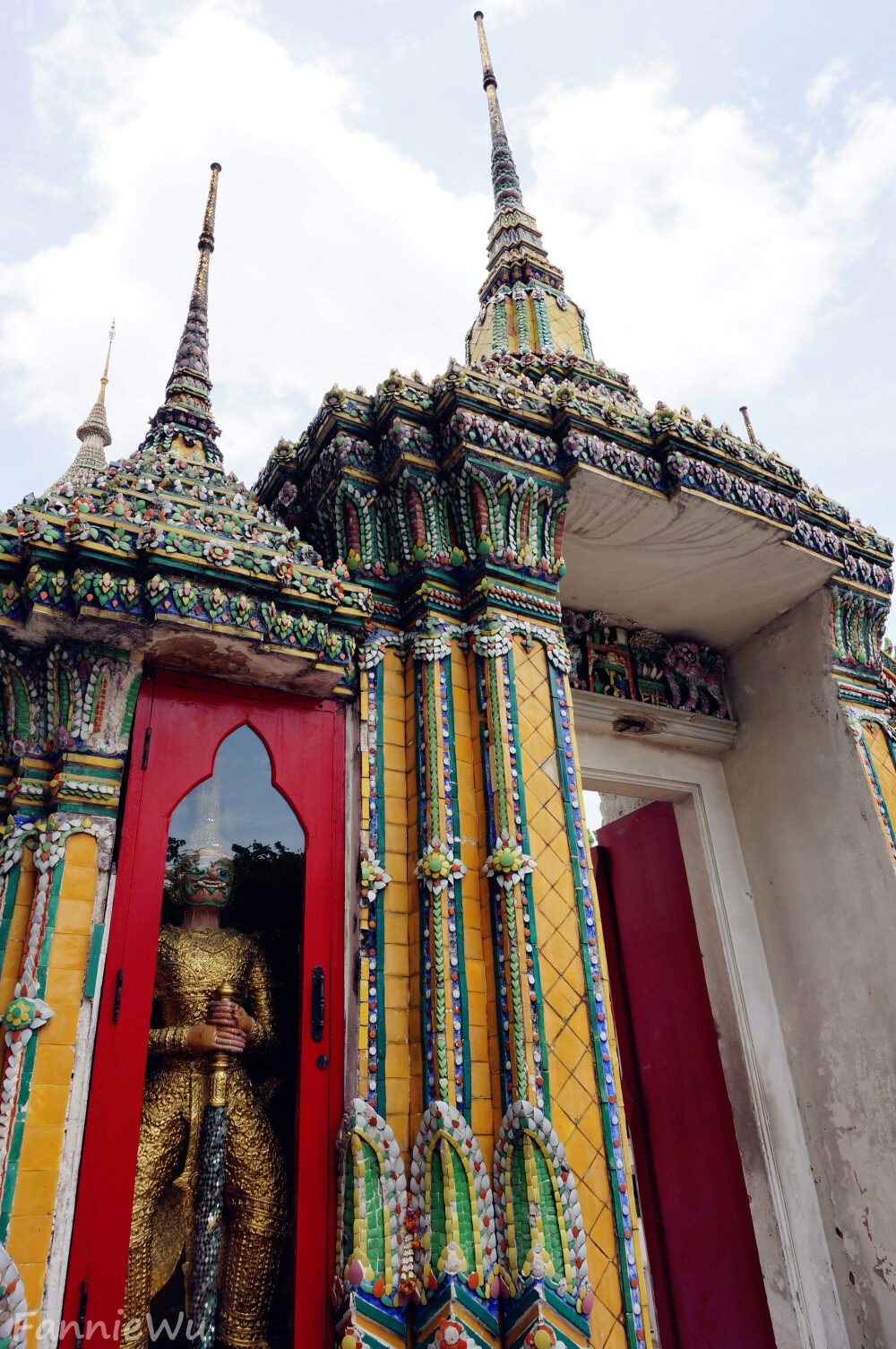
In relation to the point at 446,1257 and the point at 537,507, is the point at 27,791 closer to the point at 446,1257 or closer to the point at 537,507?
the point at 446,1257

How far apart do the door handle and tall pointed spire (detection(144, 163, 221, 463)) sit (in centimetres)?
246

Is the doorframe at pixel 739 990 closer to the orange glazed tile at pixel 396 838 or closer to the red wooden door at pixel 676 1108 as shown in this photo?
the red wooden door at pixel 676 1108

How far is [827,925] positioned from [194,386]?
15.2 feet

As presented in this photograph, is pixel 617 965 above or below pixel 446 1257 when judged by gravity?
above

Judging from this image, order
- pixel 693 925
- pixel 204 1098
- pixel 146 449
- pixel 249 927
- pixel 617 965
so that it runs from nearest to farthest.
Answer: pixel 204 1098
pixel 249 927
pixel 146 449
pixel 693 925
pixel 617 965

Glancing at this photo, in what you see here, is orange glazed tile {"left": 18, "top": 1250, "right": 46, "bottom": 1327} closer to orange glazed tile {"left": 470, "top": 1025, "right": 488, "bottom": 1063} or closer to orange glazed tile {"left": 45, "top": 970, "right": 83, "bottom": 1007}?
orange glazed tile {"left": 45, "top": 970, "right": 83, "bottom": 1007}

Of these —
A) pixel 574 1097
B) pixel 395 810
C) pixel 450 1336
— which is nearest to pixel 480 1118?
pixel 574 1097

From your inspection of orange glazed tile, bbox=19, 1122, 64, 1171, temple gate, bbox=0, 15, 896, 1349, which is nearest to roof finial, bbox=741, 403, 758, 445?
temple gate, bbox=0, 15, 896, 1349

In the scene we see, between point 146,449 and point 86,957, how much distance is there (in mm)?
2292

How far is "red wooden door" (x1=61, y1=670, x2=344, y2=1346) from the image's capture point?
2658 millimetres

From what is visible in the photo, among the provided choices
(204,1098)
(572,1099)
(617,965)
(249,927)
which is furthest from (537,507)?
(617,965)

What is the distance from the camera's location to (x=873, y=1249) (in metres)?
4.36

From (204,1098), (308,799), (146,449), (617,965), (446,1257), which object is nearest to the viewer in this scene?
(446,1257)

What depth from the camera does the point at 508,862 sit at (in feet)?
11.4
